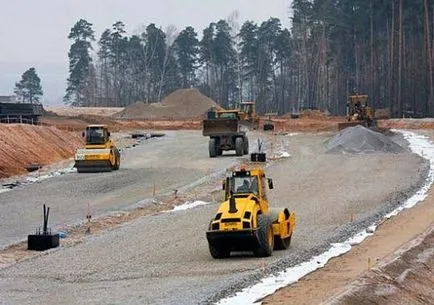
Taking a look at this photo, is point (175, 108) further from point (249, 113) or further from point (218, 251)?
point (218, 251)

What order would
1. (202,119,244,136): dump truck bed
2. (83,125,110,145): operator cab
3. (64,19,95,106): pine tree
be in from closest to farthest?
1. (83,125,110,145): operator cab
2. (202,119,244,136): dump truck bed
3. (64,19,95,106): pine tree

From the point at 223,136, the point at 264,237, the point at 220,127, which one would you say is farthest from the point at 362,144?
the point at 264,237

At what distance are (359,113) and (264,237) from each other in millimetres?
50001

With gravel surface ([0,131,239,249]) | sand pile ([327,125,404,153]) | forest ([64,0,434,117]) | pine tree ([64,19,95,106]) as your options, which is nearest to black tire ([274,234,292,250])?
gravel surface ([0,131,239,249])

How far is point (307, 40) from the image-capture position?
399 feet

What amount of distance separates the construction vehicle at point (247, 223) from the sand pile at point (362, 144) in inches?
1211

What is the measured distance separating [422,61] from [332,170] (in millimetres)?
48865

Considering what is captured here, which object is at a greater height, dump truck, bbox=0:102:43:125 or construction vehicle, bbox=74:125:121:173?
dump truck, bbox=0:102:43:125

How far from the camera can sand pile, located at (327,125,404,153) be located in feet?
164

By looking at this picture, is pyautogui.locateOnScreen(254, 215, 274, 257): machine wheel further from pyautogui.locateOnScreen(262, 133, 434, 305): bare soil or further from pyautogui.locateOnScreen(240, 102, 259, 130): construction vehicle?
pyautogui.locateOnScreen(240, 102, 259, 130): construction vehicle

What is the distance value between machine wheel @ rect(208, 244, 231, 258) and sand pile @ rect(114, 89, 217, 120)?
283ft

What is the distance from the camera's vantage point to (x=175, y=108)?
111 meters

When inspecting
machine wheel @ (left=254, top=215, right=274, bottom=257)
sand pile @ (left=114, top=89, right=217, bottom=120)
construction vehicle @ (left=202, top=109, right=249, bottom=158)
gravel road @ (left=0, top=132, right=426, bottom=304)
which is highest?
sand pile @ (left=114, top=89, right=217, bottom=120)

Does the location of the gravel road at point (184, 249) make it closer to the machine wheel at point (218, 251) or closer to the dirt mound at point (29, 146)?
the machine wheel at point (218, 251)
